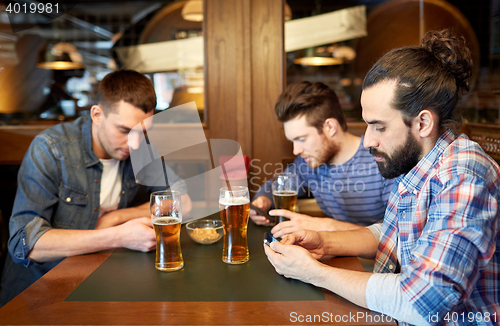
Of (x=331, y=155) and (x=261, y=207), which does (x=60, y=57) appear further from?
(x=331, y=155)

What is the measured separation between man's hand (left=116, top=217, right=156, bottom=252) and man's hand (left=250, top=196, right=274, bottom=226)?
0.46 meters

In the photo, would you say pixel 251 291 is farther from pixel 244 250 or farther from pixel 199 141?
pixel 199 141

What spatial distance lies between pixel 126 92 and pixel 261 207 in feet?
2.50

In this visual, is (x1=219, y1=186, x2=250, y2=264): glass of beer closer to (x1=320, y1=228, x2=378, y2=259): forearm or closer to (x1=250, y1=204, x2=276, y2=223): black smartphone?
(x1=320, y1=228, x2=378, y2=259): forearm

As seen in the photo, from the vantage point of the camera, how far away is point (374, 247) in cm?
128

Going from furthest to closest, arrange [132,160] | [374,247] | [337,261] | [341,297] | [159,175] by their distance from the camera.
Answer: [159,175] < [132,160] < [374,247] < [337,261] < [341,297]

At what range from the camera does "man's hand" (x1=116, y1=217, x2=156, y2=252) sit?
1244 millimetres

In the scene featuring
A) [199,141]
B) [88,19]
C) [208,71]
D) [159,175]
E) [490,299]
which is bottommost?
[490,299]

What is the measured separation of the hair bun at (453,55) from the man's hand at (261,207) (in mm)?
811

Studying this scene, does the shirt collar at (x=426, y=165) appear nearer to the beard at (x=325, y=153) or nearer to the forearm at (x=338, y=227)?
the forearm at (x=338, y=227)

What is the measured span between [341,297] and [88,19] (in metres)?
2.28

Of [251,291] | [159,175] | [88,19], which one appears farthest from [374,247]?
[88,19]

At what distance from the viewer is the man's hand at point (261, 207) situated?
1.57m

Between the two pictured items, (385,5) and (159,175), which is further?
(385,5)
